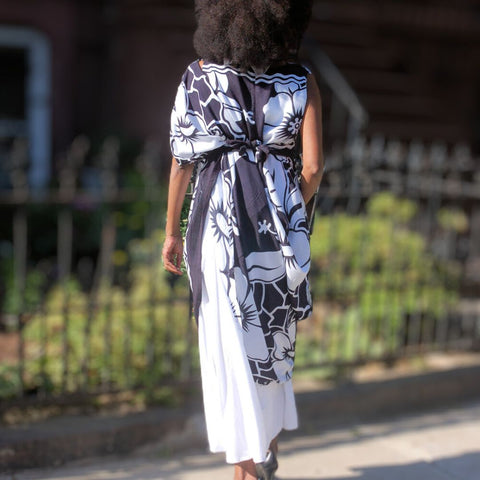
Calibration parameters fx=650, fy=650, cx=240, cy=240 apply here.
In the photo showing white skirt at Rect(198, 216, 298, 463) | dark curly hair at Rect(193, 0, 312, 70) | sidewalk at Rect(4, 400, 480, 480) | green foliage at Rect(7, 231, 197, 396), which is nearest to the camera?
dark curly hair at Rect(193, 0, 312, 70)

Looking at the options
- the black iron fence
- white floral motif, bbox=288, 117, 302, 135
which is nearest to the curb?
the black iron fence

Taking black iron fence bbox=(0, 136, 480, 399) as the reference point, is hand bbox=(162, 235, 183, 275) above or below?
above

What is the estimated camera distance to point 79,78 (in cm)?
779

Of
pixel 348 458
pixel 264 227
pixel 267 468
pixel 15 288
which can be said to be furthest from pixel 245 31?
pixel 15 288

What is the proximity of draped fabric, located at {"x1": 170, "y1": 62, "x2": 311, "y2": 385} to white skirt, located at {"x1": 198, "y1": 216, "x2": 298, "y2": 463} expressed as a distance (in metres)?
0.02

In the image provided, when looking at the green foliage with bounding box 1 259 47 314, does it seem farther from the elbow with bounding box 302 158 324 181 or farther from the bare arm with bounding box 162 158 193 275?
the elbow with bounding box 302 158 324 181

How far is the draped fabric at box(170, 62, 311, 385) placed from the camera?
2355 millimetres

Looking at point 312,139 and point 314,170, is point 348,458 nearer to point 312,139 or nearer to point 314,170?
point 314,170

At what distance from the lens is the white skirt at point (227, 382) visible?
2.40 meters

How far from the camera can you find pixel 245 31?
229 cm

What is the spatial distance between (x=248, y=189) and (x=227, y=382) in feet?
2.40

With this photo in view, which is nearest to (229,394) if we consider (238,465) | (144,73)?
(238,465)

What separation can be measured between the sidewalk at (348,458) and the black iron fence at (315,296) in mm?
385

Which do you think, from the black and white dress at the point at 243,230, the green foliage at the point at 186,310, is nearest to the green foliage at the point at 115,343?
the green foliage at the point at 186,310
